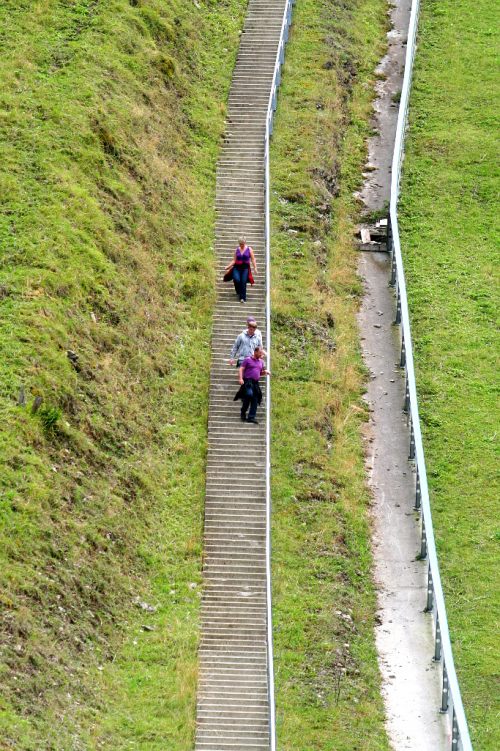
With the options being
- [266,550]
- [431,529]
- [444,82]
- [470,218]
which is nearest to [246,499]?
[266,550]

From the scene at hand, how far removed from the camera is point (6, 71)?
74.5 feet

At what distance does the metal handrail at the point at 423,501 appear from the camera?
1473 centimetres

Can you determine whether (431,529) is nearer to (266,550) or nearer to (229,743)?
(266,550)

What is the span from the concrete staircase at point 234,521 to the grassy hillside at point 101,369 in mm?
242

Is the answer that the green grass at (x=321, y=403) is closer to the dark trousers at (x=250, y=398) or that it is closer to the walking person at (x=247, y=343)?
the dark trousers at (x=250, y=398)

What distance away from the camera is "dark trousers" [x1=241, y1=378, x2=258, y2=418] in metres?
18.4

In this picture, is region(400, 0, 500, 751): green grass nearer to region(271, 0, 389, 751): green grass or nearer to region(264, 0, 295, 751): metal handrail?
region(271, 0, 389, 751): green grass

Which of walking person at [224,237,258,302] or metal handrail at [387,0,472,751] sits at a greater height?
walking person at [224,237,258,302]

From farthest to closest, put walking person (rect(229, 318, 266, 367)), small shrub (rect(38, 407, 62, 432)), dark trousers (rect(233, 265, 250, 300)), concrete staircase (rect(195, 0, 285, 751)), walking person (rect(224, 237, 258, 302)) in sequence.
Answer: dark trousers (rect(233, 265, 250, 300)), walking person (rect(224, 237, 258, 302)), walking person (rect(229, 318, 266, 367)), small shrub (rect(38, 407, 62, 432)), concrete staircase (rect(195, 0, 285, 751))

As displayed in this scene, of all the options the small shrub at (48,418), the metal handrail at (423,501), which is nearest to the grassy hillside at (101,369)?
the small shrub at (48,418)

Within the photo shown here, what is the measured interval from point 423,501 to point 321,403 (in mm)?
3091

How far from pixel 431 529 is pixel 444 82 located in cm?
1754

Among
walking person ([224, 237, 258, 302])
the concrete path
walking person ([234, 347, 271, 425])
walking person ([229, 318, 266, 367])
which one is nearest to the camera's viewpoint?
the concrete path

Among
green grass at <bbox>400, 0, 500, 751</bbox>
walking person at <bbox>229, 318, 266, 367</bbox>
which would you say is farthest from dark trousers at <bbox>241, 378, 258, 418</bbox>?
green grass at <bbox>400, 0, 500, 751</bbox>
